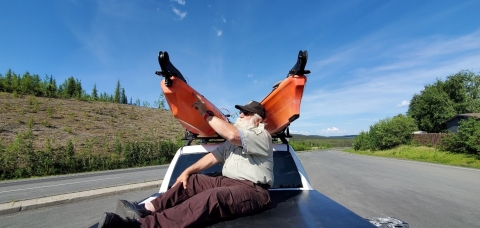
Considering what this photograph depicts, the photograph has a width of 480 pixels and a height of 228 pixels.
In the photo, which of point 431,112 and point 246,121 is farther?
point 431,112

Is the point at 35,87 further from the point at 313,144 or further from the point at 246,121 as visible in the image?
the point at 313,144

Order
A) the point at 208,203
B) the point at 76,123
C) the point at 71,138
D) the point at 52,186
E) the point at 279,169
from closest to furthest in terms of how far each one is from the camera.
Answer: the point at 208,203 < the point at 279,169 < the point at 52,186 < the point at 71,138 < the point at 76,123

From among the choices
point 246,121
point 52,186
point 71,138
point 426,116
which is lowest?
point 52,186

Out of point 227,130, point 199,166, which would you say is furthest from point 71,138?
point 227,130

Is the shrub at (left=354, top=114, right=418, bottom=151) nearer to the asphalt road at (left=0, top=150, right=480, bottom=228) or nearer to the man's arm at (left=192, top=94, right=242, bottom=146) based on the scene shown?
the asphalt road at (left=0, top=150, right=480, bottom=228)

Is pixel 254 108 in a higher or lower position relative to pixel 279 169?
higher

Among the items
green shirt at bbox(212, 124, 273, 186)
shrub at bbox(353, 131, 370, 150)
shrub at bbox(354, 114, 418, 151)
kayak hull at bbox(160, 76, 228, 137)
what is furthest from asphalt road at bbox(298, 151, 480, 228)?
shrub at bbox(353, 131, 370, 150)

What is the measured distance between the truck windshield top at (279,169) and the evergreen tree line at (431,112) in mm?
40966

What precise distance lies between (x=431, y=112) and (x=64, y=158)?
58713 millimetres

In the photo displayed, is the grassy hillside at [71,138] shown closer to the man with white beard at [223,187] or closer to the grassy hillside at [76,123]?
the grassy hillside at [76,123]

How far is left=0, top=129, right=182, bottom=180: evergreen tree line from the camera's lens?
15157 mm

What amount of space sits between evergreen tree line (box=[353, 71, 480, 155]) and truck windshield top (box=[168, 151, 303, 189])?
41.0 metres

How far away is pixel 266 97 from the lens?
2871 millimetres

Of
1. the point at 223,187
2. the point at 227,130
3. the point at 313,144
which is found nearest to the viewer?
the point at 223,187
